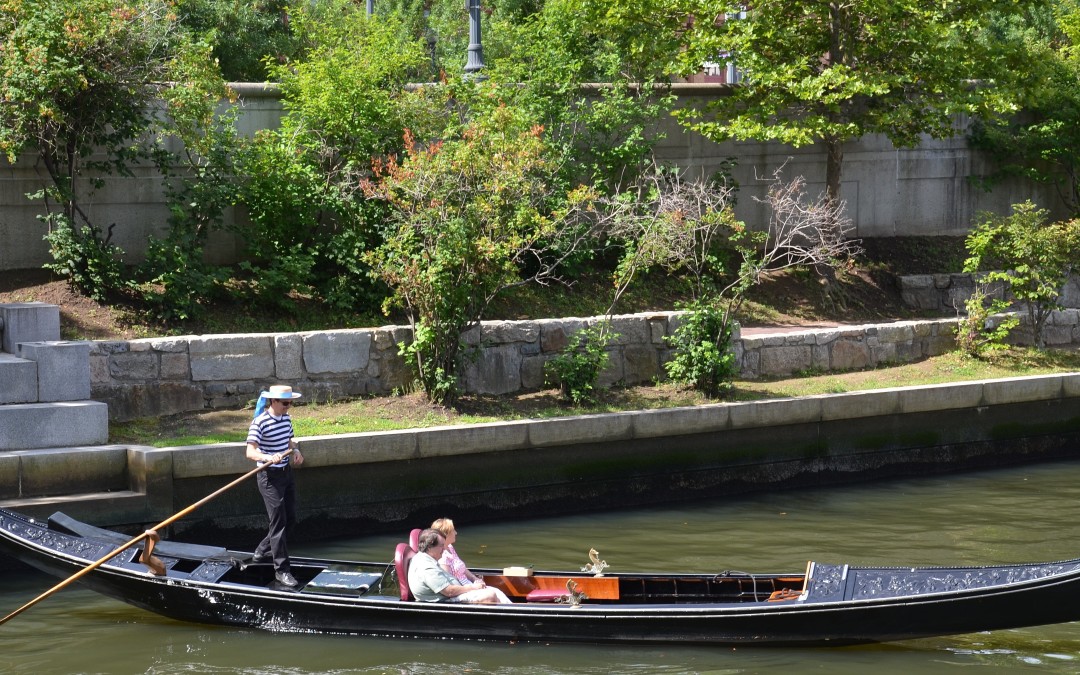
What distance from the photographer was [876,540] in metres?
10.7

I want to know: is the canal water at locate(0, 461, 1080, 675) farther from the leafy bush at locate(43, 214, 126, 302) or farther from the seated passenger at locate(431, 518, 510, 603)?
the leafy bush at locate(43, 214, 126, 302)

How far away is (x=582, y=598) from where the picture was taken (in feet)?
27.5

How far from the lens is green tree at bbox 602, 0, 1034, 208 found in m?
14.9

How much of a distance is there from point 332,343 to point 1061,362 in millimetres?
8652

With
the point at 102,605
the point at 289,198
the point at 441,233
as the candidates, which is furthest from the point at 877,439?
the point at 102,605

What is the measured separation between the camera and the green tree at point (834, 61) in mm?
14945

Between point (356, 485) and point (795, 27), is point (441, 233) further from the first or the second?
point (795, 27)

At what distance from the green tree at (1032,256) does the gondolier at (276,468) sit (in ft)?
31.4

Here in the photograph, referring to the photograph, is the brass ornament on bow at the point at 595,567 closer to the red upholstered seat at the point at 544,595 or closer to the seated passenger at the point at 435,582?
the red upholstered seat at the point at 544,595

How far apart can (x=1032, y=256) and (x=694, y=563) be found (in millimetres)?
7147

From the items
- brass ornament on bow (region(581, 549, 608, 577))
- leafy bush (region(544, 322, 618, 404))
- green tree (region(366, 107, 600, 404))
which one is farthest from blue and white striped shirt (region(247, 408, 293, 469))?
leafy bush (region(544, 322, 618, 404))

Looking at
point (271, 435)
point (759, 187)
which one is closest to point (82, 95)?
point (271, 435)

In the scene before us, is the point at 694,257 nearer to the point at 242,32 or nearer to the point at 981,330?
the point at 981,330

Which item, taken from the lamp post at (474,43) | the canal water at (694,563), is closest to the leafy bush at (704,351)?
the canal water at (694,563)
